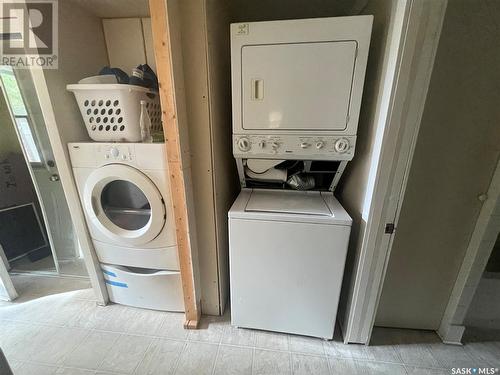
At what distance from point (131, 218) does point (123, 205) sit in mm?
Answer: 119

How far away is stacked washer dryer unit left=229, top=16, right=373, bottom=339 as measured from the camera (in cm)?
102

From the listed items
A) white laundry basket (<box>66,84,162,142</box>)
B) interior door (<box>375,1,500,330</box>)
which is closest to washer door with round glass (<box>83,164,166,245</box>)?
white laundry basket (<box>66,84,162,142</box>)

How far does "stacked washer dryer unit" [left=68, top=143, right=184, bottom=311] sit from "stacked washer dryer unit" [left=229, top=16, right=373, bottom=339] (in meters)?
0.47

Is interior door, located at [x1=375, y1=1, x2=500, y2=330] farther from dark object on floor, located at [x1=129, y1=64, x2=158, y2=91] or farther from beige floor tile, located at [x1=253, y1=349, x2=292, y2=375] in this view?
dark object on floor, located at [x1=129, y1=64, x2=158, y2=91]

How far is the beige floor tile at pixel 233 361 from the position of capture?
1.18 meters

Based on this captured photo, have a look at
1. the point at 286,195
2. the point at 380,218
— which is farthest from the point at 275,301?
the point at 380,218

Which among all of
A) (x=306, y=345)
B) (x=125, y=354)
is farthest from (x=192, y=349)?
(x=306, y=345)

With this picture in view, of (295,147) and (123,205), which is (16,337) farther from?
(295,147)

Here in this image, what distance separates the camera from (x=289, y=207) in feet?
4.01

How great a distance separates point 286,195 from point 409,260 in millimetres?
847

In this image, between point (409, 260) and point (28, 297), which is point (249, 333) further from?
point (28, 297)

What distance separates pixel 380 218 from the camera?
3.44 feet

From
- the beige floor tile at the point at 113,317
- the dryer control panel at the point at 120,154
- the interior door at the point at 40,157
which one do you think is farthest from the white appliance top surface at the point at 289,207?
the interior door at the point at 40,157

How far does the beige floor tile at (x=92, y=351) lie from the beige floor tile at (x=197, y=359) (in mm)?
490
